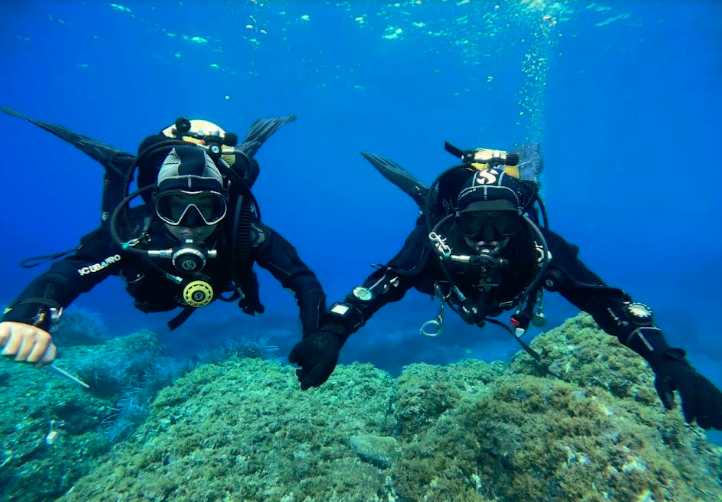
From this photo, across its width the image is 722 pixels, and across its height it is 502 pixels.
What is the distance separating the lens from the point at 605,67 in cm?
2878

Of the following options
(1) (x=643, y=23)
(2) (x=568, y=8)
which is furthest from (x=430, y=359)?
(1) (x=643, y=23)

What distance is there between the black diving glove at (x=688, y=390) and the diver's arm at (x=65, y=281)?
5122 mm

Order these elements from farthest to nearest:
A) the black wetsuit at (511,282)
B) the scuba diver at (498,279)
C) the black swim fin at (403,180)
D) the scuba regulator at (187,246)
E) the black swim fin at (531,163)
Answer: the black swim fin at (531,163)
the black swim fin at (403,180)
the black wetsuit at (511,282)
the scuba regulator at (187,246)
the scuba diver at (498,279)

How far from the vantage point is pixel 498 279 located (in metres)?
3.68

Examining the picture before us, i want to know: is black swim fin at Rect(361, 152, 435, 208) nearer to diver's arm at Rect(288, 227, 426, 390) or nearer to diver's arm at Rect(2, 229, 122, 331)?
diver's arm at Rect(288, 227, 426, 390)

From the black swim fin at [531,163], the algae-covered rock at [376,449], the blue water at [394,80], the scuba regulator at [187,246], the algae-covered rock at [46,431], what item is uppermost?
the blue water at [394,80]

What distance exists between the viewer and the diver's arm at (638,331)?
2854 millimetres

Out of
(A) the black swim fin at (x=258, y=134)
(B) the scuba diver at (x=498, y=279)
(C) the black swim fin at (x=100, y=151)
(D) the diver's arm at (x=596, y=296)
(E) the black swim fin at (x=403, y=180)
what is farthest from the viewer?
(A) the black swim fin at (x=258, y=134)

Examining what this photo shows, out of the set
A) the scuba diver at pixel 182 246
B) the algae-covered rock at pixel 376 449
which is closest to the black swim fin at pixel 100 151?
the scuba diver at pixel 182 246

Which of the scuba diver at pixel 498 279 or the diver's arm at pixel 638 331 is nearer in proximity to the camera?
the diver's arm at pixel 638 331

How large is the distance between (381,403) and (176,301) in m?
3.43

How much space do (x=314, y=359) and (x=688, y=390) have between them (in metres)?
3.06

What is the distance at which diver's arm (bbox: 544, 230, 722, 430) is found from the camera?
2.85 m

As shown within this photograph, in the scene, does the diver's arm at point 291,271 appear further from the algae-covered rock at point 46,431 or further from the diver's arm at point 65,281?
the algae-covered rock at point 46,431
